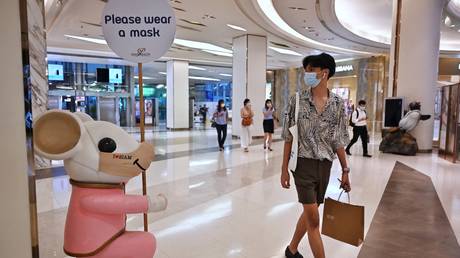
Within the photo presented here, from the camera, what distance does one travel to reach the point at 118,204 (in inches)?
68.8

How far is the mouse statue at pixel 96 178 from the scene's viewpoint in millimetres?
1727

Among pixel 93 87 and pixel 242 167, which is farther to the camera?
pixel 93 87

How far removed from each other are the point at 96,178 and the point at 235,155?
673 cm

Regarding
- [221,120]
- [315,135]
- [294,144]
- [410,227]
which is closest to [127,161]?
[294,144]

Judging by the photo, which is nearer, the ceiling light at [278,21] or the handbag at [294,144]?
the handbag at [294,144]

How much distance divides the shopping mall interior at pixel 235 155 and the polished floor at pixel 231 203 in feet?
0.07

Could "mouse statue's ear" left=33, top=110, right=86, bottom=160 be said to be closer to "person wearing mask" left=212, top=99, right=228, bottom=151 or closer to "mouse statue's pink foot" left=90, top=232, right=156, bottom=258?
"mouse statue's pink foot" left=90, top=232, right=156, bottom=258

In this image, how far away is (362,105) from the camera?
820 centimetres

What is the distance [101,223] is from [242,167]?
5144 millimetres

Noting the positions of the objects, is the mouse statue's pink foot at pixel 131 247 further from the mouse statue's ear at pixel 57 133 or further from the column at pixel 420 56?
the column at pixel 420 56

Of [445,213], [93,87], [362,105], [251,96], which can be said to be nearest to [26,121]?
[445,213]

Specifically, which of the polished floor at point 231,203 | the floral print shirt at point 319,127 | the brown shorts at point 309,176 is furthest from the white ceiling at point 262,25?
the brown shorts at point 309,176

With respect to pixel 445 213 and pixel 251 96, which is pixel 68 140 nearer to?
pixel 445 213

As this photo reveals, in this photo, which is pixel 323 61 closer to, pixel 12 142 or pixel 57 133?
pixel 57 133
